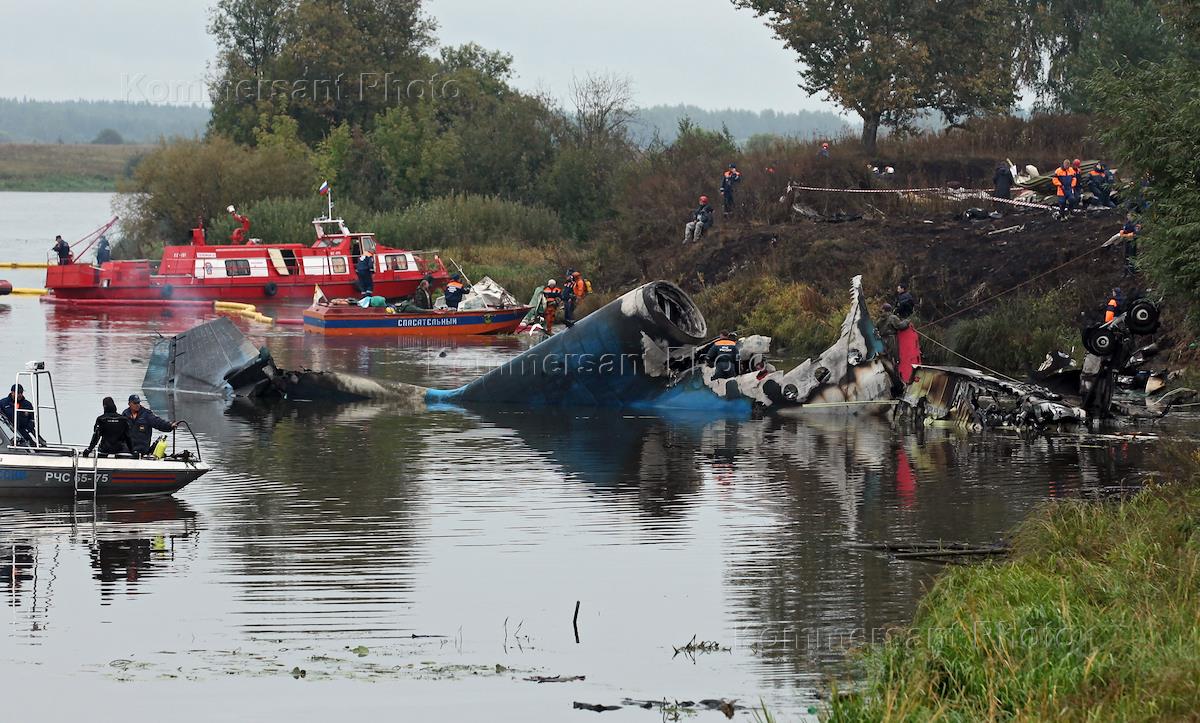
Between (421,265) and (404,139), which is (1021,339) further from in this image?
(404,139)

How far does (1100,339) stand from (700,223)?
2647cm

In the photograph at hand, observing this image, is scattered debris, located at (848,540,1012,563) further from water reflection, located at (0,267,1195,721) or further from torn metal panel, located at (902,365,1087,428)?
torn metal panel, located at (902,365,1087,428)

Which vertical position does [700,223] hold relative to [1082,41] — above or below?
below

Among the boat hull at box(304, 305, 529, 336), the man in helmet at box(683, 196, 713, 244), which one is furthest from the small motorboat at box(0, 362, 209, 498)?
the man in helmet at box(683, 196, 713, 244)

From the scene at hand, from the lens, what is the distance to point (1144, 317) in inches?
1264

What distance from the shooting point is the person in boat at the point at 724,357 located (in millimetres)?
34250

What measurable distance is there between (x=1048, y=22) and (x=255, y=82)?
4492cm

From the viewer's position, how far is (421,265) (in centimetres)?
6000

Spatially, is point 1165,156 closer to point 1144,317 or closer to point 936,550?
point 936,550

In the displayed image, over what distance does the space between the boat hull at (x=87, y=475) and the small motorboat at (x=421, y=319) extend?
2578 centimetres

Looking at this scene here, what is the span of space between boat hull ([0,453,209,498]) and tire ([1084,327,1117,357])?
1638 centimetres

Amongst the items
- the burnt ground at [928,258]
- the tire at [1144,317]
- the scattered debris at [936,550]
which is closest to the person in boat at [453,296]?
the burnt ground at [928,258]

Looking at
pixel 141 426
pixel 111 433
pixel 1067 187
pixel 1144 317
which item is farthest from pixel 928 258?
pixel 111 433

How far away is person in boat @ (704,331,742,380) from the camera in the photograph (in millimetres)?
34250
